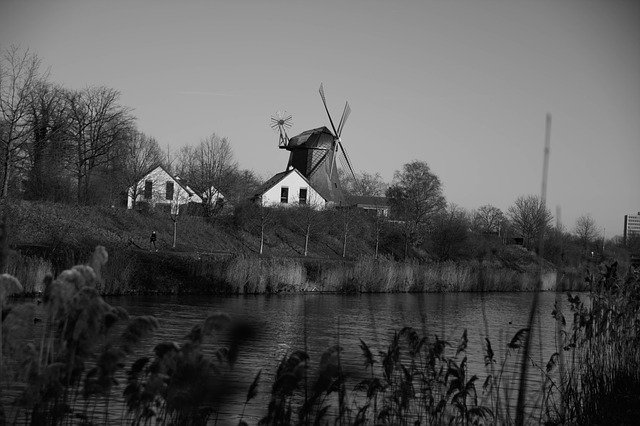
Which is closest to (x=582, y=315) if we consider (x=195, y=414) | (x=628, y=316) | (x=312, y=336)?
(x=628, y=316)

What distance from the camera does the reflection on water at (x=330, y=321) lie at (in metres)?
15.2

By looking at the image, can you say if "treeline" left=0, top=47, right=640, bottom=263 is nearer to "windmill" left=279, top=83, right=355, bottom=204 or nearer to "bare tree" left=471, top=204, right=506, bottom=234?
"windmill" left=279, top=83, right=355, bottom=204

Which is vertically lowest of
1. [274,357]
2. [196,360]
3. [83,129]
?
[274,357]

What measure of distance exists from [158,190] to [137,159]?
803cm

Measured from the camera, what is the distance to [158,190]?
197 feet

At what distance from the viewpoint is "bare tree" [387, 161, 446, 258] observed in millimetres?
75438

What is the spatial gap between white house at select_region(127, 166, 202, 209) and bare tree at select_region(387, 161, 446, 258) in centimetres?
2080

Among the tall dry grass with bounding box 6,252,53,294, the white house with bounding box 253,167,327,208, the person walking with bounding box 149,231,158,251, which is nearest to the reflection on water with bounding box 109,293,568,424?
the tall dry grass with bounding box 6,252,53,294

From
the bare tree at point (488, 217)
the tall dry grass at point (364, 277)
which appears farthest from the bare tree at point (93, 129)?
the bare tree at point (488, 217)

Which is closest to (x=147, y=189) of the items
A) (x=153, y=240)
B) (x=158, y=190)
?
(x=158, y=190)

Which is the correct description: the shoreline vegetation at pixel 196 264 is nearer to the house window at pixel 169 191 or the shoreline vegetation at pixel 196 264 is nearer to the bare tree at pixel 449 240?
the house window at pixel 169 191

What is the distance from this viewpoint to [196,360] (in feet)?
16.7

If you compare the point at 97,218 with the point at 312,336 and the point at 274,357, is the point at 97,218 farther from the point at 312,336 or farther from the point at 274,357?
the point at 274,357

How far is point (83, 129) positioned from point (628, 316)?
52.4 metres
